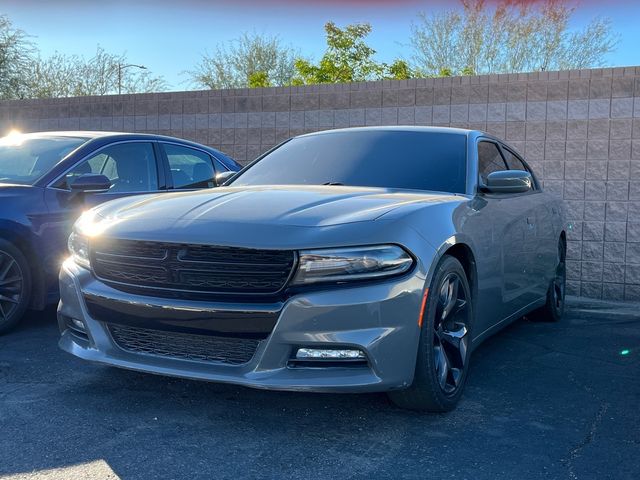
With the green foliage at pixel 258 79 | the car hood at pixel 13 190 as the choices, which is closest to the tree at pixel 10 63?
the green foliage at pixel 258 79

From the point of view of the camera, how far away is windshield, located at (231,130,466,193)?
4.32 meters

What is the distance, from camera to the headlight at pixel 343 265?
3.05 meters

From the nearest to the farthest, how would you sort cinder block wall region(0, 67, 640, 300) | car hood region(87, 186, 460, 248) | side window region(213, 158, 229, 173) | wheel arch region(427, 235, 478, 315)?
car hood region(87, 186, 460, 248) < wheel arch region(427, 235, 478, 315) < side window region(213, 158, 229, 173) < cinder block wall region(0, 67, 640, 300)

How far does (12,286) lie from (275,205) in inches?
97.4

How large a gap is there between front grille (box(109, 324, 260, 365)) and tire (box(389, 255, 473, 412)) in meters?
0.79

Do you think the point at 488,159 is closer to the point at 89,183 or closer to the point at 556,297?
the point at 556,297

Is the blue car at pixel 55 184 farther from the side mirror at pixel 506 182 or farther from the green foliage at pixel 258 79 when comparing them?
the green foliage at pixel 258 79

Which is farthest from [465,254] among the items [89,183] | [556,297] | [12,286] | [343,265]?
[12,286]

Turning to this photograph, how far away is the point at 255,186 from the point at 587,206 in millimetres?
4725

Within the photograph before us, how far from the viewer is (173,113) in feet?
34.0

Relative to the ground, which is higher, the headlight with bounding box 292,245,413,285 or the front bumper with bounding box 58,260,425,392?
the headlight with bounding box 292,245,413,285

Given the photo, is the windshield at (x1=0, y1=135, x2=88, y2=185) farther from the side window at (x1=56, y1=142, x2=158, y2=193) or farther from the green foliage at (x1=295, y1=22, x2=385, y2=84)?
the green foliage at (x1=295, y1=22, x2=385, y2=84)

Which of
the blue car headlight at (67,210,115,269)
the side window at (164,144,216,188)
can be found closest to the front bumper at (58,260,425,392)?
the blue car headlight at (67,210,115,269)

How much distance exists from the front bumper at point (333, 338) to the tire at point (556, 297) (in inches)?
121
